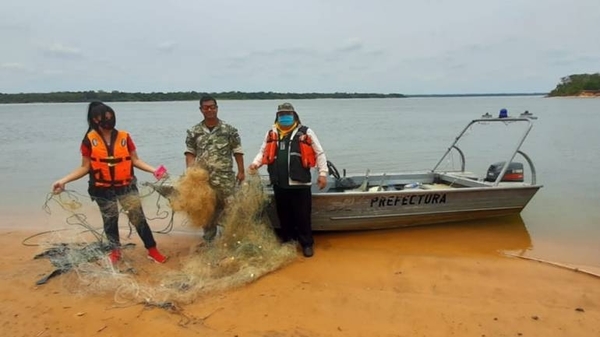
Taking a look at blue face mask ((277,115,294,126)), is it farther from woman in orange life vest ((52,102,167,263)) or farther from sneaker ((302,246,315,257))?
sneaker ((302,246,315,257))

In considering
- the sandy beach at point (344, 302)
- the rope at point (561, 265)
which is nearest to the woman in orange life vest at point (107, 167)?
the sandy beach at point (344, 302)

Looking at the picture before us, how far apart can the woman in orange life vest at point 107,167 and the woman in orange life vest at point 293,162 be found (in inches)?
45.6

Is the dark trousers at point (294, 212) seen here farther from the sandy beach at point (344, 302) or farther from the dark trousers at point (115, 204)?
the dark trousers at point (115, 204)

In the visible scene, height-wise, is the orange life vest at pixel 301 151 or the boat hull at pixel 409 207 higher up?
the orange life vest at pixel 301 151

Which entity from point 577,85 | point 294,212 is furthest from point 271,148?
point 577,85

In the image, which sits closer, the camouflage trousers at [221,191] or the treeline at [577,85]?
the camouflage trousers at [221,191]

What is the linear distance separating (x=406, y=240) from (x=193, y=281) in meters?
2.96

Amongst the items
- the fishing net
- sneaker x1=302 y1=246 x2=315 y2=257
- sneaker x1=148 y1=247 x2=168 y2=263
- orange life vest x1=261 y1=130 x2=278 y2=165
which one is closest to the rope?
sneaker x1=302 y1=246 x2=315 y2=257

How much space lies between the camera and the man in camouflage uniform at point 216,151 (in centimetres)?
438

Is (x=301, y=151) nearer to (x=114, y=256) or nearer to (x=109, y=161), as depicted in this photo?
(x=109, y=161)

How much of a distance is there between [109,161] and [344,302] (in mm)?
2435

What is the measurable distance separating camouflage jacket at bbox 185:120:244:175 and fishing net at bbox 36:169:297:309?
166mm

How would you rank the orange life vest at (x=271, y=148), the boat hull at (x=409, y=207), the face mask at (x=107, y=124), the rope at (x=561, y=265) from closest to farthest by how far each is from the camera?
the face mask at (x=107, y=124) → the rope at (x=561, y=265) → the orange life vest at (x=271, y=148) → the boat hull at (x=409, y=207)

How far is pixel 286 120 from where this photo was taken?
455 centimetres
